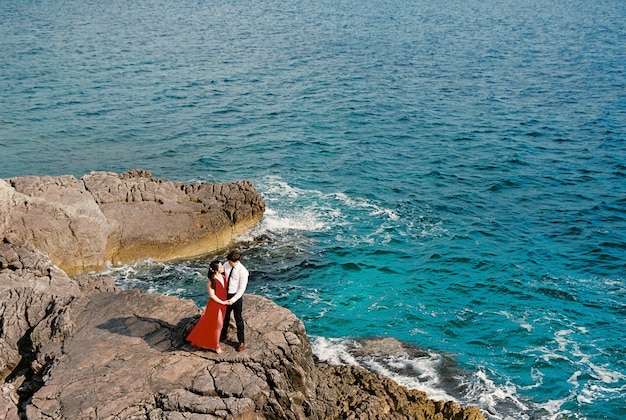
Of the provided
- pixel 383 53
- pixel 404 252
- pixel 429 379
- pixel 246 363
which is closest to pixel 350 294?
pixel 404 252

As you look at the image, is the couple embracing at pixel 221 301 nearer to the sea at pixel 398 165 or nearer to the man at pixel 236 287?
the man at pixel 236 287

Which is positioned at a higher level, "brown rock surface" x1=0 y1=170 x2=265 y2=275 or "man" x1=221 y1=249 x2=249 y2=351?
"man" x1=221 y1=249 x2=249 y2=351

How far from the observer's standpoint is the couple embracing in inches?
597

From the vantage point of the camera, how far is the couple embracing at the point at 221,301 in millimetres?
15164

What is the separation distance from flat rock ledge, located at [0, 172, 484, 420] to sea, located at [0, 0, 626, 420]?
9.54 feet

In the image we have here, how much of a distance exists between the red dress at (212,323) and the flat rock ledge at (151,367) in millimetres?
302

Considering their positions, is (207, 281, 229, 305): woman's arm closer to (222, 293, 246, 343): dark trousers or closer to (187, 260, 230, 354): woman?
(187, 260, 230, 354): woman

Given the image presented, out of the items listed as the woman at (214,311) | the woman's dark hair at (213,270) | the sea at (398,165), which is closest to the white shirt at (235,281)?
the woman at (214,311)

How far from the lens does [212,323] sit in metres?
15.2

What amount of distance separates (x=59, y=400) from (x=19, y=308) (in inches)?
163

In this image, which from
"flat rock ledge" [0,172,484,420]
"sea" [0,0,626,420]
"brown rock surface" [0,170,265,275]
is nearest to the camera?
"flat rock ledge" [0,172,484,420]

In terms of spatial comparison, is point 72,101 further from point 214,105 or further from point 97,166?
point 97,166

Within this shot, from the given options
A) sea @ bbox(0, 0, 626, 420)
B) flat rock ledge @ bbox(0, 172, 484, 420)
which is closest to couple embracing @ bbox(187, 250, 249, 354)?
flat rock ledge @ bbox(0, 172, 484, 420)

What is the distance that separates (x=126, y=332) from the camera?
1636 cm
